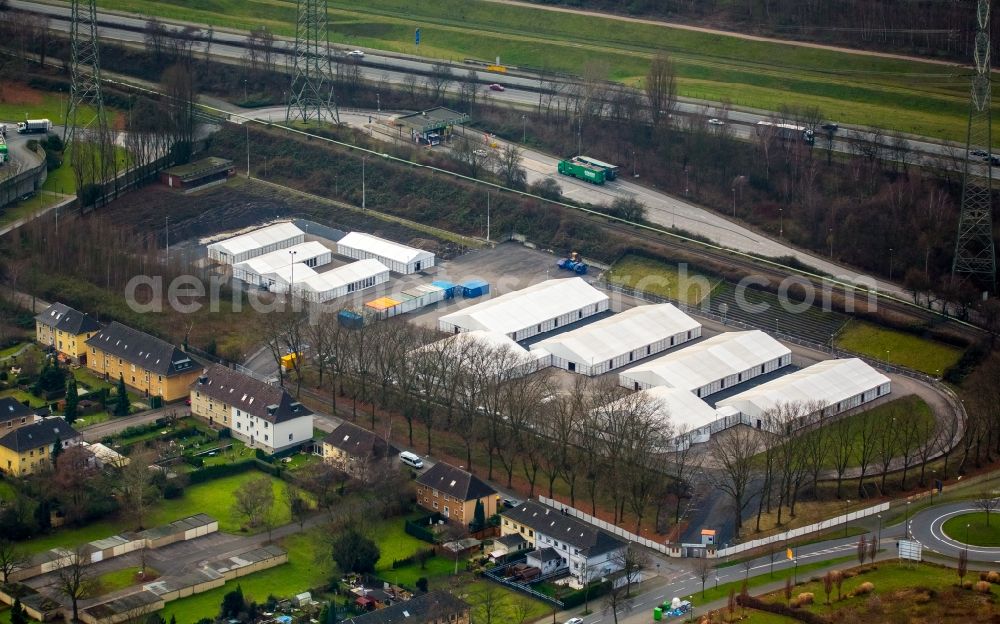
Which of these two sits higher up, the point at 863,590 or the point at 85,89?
the point at 85,89

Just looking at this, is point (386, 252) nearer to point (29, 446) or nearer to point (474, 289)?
point (474, 289)

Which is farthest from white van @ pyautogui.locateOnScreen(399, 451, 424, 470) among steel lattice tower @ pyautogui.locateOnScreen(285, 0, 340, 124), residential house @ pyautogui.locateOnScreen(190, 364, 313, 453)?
steel lattice tower @ pyautogui.locateOnScreen(285, 0, 340, 124)

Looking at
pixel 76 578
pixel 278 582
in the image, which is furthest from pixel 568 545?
pixel 76 578

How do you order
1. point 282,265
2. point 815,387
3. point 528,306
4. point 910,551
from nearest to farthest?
point 910,551
point 815,387
point 528,306
point 282,265

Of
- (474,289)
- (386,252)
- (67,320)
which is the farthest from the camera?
(386,252)

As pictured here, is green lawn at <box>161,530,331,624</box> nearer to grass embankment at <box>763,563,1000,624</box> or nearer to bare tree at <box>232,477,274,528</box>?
bare tree at <box>232,477,274,528</box>

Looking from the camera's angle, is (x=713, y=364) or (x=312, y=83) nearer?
(x=713, y=364)

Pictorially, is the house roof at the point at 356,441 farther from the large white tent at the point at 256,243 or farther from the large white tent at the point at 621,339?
the large white tent at the point at 256,243
